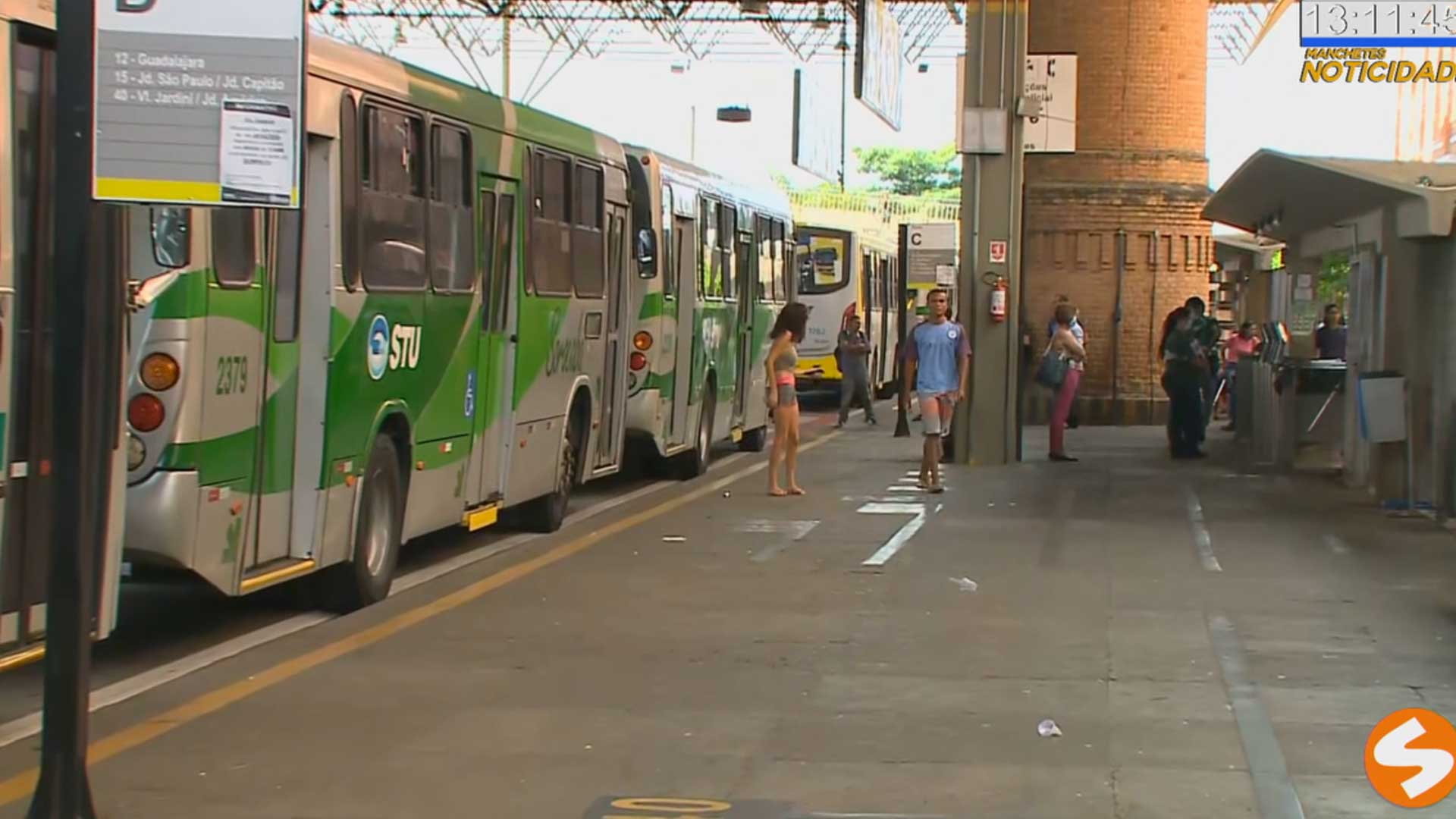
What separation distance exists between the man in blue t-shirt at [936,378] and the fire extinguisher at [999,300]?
302 cm

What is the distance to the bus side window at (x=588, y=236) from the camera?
14800 mm

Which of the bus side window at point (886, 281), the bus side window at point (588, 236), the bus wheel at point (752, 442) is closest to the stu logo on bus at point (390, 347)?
the bus side window at point (588, 236)

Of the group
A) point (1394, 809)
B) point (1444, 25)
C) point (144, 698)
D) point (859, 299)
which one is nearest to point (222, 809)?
point (144, 698)

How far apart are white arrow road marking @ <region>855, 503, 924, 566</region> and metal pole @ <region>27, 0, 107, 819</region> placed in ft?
25.1

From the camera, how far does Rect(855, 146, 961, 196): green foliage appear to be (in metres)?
102

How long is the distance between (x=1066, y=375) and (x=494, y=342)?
10116mm

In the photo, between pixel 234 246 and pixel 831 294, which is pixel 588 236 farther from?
pixel 831 294

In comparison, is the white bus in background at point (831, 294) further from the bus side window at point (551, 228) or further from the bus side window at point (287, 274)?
the bus side window at point (287, 274)

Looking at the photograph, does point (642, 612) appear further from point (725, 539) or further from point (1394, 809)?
point (1394, 809)

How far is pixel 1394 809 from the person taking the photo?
6.65 meters

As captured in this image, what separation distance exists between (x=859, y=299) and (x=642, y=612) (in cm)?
2669

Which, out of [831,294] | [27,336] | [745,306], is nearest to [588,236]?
[745,306]

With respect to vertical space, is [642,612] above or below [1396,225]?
below
